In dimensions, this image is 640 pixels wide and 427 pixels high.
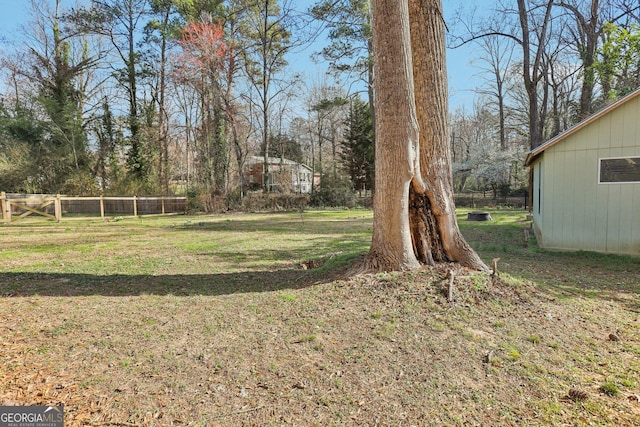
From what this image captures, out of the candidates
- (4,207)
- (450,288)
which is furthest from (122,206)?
(450,288)

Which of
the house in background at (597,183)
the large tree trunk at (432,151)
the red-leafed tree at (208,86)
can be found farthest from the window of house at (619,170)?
the red-leafed tree at (208,86)

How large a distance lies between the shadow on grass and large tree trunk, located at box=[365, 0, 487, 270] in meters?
1.08

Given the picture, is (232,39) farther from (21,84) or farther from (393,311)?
(393,311)

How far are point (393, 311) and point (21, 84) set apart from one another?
1029 inches

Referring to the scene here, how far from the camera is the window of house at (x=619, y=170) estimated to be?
21.9 ft

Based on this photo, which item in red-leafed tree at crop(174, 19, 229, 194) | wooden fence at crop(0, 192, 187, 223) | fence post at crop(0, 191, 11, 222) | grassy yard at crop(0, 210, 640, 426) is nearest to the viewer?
grassy yard at crop(0, 210, 640, 426)

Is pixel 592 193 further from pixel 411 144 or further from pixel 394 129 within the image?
pixel 394 129

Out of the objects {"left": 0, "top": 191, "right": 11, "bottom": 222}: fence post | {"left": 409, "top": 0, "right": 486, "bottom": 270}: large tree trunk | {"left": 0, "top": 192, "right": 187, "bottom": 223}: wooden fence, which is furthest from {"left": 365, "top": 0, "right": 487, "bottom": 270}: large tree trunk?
{"left": 0, "top": 192, "right": 187, "bottom": 223}: wooden fence

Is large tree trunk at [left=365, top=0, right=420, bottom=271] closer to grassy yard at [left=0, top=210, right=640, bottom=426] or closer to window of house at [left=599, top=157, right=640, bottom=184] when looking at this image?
grassy yard at [left=0, top=210, right=640, bottom=426]

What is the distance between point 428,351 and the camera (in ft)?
8.93

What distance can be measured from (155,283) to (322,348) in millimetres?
3002

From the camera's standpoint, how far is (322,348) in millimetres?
2762

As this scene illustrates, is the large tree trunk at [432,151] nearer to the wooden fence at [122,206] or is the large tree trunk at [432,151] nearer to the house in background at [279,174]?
the wooden fence at [122,206]

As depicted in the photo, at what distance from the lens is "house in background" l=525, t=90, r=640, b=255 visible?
6.71 meters
